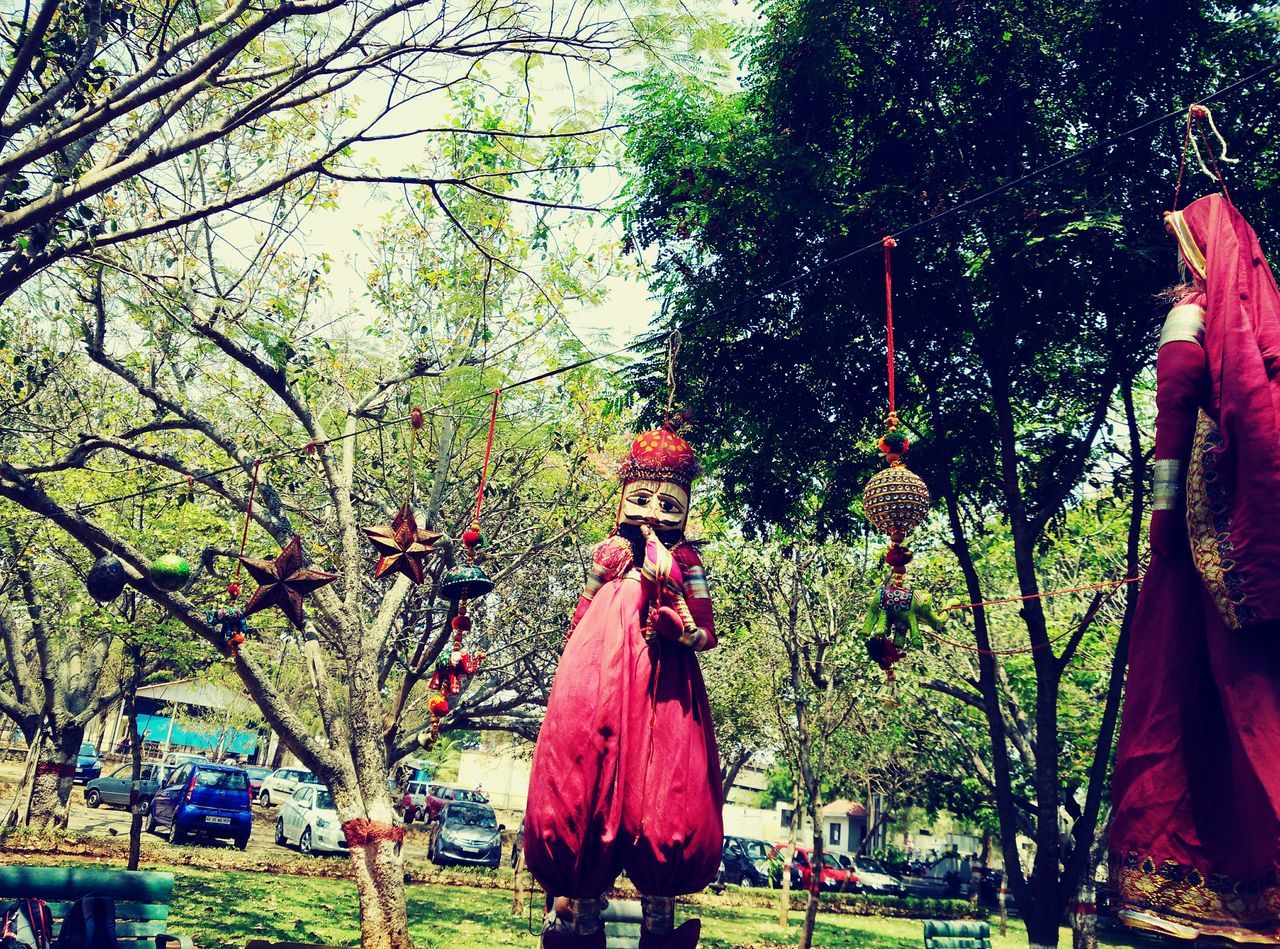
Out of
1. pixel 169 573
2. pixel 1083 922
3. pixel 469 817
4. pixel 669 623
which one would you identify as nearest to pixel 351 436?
pixel 169 573

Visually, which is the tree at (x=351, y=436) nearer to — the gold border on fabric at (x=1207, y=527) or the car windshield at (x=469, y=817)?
Answer: the gold border on fabric at (x=1207, y=527)

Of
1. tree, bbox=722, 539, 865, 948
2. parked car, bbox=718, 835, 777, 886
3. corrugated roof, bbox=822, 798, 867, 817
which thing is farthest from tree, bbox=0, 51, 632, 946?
corrugated roof, bbox=822, 798, 867, 817

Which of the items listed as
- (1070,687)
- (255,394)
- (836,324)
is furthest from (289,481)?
(1070,687)

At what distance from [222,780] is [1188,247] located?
19.8 meters

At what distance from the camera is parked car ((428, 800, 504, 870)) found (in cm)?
1977

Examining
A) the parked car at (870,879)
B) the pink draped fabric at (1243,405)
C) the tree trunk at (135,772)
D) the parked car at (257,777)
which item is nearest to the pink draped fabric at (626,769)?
the pink draped fabric at (1243,405)

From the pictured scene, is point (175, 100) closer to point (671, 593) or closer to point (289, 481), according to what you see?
point (671, 593)

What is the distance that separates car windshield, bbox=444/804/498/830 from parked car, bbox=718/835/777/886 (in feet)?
21.9

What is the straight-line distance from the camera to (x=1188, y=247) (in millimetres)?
3295

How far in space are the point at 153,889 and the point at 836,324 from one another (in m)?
6.47

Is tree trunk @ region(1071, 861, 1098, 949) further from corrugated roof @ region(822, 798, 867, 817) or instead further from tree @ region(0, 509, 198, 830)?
corrugated roof @ region(822, 798, 867, 817)

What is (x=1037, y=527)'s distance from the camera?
6.88m

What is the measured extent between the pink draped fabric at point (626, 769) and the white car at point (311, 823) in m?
15.7

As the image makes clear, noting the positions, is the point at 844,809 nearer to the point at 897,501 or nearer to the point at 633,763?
the point at 897,501
